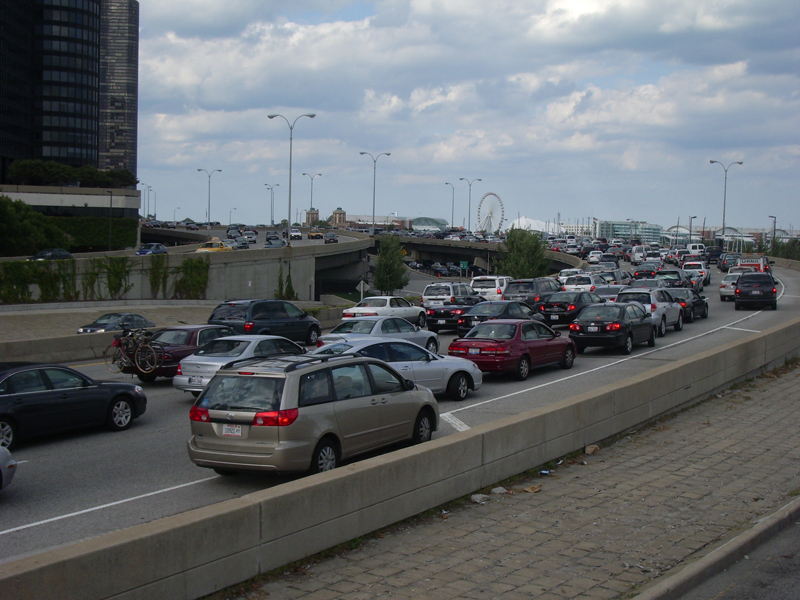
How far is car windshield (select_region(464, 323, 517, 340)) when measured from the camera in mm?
19109

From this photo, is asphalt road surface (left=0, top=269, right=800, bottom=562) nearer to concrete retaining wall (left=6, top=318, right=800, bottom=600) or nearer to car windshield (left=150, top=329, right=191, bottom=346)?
car windshield (left=150, top=329, right=191, bottom=346)

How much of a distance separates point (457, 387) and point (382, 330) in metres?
5.21

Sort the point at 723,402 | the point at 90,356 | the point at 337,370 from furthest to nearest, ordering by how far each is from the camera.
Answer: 1. the point at 90,356
2. the point at 723,402
3. the point at 337,370

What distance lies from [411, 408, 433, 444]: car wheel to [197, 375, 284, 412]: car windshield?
9.05 ft

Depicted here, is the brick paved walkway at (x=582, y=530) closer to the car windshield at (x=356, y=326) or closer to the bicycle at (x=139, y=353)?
the car windshield at (x=356, y=326)

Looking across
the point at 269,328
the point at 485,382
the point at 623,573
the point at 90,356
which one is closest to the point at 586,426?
the point at 623,573

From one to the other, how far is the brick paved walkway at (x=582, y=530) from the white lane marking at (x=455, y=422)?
268 cm

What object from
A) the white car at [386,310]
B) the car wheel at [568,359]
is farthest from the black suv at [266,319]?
the car wheel at [568,359]

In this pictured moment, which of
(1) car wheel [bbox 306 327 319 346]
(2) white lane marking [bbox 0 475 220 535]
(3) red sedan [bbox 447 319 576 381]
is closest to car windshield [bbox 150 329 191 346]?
(3) red sedan [bbox 447 319 576 381]

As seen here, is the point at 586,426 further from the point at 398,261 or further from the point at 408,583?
the point at 398,261

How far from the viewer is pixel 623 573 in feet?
23.5

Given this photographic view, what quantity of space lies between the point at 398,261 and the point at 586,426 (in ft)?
182

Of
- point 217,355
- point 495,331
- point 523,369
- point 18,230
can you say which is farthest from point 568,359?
point 18,230

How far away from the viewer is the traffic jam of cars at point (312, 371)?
9.66 metres
